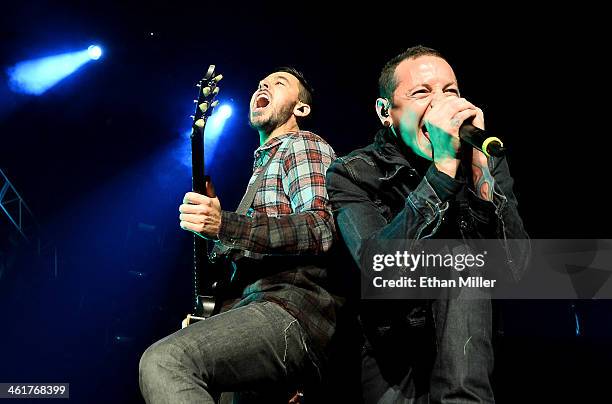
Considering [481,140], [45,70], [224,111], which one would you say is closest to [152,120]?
[224,111]

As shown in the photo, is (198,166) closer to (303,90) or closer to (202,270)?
(202,270)

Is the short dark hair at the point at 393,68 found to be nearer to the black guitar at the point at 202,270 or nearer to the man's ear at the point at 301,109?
the man's ear at the point at 301,109

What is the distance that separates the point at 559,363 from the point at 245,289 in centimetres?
195

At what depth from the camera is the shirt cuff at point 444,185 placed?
6.66 ft

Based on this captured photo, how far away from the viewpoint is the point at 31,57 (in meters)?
Answer: 7.32

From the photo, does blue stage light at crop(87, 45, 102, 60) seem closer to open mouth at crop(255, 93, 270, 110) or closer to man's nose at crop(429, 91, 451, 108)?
open mouth at crop(255, 93, 270, 110)

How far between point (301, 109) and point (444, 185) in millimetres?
1585

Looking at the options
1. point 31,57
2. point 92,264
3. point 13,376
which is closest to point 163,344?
point 13,376

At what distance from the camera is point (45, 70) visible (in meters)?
7.41

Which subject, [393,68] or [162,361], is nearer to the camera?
[162,361]

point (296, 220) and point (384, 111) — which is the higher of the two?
point (384, 111)

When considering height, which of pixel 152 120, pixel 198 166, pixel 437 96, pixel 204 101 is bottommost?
pixel 198 166

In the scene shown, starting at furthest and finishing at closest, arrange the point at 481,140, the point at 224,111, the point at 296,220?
the point at 224,111, the point at 296,220, the point at 481,140

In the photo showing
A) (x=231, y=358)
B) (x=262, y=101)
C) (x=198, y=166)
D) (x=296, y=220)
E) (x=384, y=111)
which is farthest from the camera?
(x=262, y=101)
